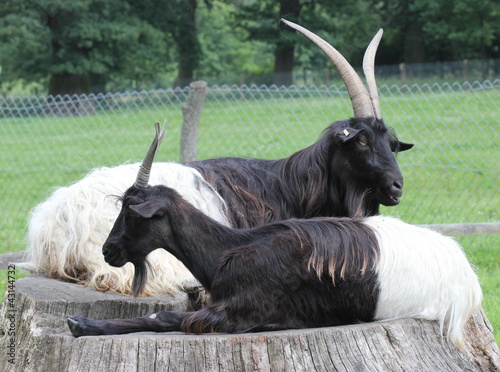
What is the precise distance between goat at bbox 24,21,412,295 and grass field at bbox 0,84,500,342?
4.87m

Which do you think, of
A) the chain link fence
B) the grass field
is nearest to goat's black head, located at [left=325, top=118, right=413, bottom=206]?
the grass field

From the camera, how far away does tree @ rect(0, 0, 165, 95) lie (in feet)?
85.3

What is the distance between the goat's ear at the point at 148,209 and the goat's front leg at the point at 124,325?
19.3 inches

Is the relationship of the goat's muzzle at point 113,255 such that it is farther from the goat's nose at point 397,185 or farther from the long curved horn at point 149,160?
the goat's nose at point 397,185

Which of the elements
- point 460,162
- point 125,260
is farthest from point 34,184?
point 125,260

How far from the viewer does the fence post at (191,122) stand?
836 cm

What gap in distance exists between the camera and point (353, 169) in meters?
5.17

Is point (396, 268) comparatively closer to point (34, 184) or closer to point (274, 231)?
point (274, 231)

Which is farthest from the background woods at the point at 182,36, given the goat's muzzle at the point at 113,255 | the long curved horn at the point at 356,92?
the goat's muzzle at the point at 113,255

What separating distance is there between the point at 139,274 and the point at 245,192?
166 cm

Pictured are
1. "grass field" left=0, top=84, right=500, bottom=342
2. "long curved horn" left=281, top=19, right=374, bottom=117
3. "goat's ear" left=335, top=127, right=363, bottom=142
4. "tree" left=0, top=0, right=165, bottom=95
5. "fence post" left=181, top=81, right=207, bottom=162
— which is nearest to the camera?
"goat's ear" left=335, top=127, right=363, bottom=142

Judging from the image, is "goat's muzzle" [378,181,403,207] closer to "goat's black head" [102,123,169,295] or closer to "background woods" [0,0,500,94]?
"goat's black head" [102,123,169,295]

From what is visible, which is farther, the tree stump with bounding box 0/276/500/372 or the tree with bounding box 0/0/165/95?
the tree with bounding box 0/0/165/95

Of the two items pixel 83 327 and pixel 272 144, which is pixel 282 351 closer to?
pixel 83 327
